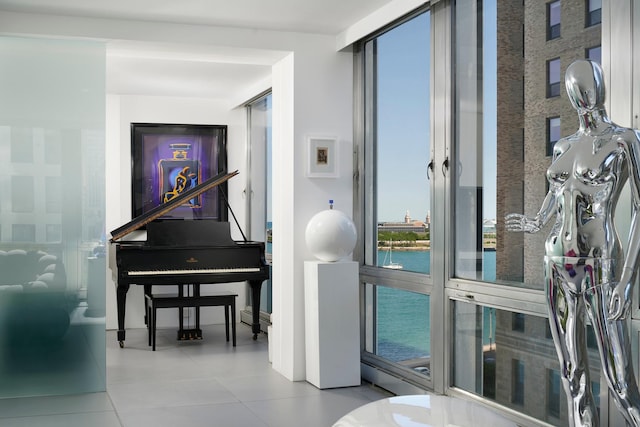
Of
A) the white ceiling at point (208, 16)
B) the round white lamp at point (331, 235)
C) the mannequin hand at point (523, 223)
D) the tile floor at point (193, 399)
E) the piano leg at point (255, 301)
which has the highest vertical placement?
the white ceiling at point (208, 16)

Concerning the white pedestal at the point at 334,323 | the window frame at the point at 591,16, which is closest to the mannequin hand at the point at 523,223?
the window frame at the point at 591,16

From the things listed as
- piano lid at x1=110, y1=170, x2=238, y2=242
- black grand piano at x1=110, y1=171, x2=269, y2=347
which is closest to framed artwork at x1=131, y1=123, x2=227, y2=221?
piano lid at x1=110, y1=170, x2=238, y2=242

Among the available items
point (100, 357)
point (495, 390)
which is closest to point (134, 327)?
point (100, 357)

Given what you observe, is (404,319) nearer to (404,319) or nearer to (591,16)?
(404,319)

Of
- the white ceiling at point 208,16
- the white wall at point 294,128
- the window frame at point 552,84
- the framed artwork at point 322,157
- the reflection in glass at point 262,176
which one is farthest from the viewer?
the reflection in glass at point 262,176

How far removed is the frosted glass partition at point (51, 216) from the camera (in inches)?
202

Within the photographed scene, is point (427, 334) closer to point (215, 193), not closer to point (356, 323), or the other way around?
point (356, 323)

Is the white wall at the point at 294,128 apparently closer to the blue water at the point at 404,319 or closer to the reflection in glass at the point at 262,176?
the blue water at the point at 404,319

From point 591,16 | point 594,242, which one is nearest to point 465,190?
point 591,16

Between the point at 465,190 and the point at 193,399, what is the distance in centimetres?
222

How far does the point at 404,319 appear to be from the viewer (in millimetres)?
5090

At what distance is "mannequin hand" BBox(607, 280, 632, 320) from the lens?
2.72 m

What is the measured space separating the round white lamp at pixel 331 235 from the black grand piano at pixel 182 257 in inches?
77.3

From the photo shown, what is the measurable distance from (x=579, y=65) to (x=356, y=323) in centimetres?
288
